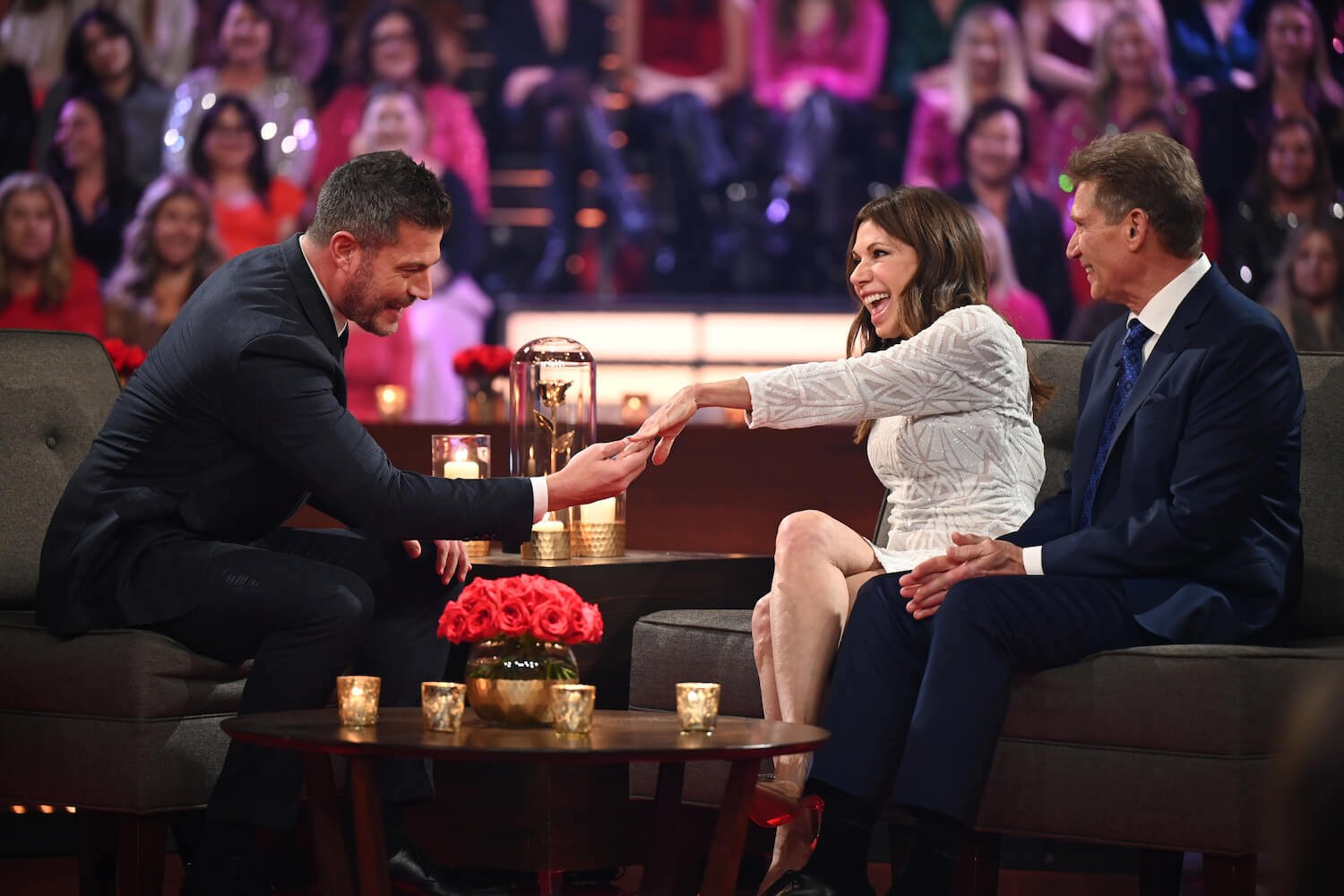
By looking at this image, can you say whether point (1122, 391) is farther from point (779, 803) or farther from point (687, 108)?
point (687, 108)

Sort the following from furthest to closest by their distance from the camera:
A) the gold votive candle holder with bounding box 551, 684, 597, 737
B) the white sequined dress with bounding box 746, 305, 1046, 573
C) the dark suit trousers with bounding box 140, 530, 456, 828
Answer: the white sequined dress with bounding box 746, 305, 1046, 573, the dark suit trousers with bounding box 140, 530, 456, 828, the gold votive candle holder with bounding box 551, 684, 597, 737

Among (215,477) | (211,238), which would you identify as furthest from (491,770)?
(211,238)

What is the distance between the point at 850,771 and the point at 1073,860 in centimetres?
121

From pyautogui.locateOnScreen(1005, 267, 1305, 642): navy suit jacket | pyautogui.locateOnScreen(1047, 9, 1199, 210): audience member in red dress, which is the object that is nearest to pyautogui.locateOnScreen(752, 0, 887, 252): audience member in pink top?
pyautogui.locateOnScreen(1047, 9, 1199, 210): audience member in red dress

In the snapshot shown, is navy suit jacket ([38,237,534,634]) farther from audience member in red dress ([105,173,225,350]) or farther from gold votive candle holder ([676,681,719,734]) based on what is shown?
audience member in red dress ([105,173,225,350])

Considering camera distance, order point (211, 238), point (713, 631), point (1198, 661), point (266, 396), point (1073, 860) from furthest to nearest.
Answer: point (211, 238) → point (1073, 860) → point (713, 631) → point (266, 396) → point (1198, 661)

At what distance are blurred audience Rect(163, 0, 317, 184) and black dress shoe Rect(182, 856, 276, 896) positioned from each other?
4529 mm

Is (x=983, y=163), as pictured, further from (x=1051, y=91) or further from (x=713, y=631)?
(x=713, y=631)

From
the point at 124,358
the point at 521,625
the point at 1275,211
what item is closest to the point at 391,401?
the point at 124,358

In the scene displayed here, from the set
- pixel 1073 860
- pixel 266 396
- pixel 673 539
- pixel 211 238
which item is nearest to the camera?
pixel 266 396

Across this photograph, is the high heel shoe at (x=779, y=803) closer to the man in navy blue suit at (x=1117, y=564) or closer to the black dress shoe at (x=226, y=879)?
the man in navy blue suit at (x=1117, y=564)

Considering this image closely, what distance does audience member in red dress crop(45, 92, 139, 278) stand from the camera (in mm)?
6465

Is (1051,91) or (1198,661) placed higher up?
(1051,91)

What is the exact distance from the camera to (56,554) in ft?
8.37
